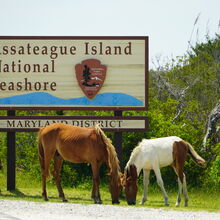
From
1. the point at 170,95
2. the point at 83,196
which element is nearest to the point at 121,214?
the point at 83,196

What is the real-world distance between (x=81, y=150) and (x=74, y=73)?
11.6ft

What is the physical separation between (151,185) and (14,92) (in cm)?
518

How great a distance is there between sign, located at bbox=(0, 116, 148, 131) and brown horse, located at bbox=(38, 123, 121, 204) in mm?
1758

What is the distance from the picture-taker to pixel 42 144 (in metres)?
17.3

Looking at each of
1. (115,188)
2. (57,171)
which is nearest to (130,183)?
(115,188)

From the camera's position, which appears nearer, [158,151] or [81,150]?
[81,150]

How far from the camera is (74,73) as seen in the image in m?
19.5

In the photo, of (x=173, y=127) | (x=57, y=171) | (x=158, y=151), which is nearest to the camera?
(x=158, y=151)

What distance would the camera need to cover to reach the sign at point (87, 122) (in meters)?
19.0

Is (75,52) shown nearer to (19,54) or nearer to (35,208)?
(19,54)

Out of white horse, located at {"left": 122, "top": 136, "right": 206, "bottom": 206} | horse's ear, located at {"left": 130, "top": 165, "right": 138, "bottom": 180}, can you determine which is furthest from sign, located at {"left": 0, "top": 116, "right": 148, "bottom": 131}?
horse's ear, located at {"left": 130, "top": 165, "right": 138, "bottom": 180}

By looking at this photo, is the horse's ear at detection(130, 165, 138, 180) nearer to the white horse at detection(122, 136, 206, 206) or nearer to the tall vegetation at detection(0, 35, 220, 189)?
the white horse at detection(122, 136, 206, 206)

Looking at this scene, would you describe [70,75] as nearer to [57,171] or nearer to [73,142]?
[73,142]

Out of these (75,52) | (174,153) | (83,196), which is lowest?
(83,196)
